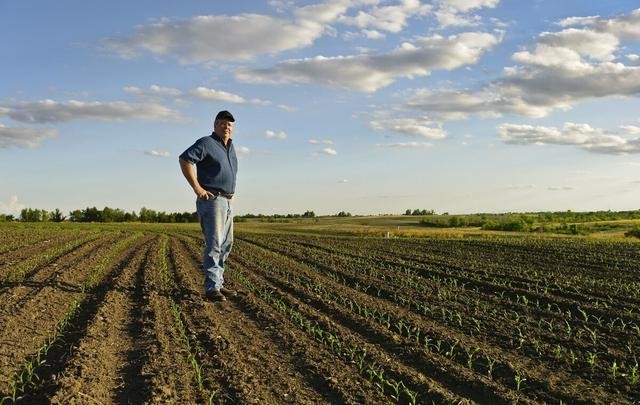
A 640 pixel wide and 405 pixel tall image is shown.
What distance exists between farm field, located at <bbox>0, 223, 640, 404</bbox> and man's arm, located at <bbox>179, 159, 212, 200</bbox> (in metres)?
1.35

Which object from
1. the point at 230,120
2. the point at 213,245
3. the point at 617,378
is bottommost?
the point at 617,378

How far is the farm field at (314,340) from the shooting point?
4227mm

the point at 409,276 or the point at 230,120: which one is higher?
the point at 230,120

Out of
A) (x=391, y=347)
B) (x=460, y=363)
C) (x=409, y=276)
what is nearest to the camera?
(x=460, y=363)

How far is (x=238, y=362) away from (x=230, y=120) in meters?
3.95

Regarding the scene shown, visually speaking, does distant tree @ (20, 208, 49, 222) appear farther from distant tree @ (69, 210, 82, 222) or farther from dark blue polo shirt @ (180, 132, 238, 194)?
dark blue polo shirt @ (180, 132, 238, 194)

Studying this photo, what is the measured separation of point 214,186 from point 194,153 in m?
0.53

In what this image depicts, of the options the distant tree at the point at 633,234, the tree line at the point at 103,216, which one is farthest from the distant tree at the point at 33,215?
the distant tree at the point at 633,234

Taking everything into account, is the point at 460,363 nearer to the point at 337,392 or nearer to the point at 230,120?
the point at 337,392

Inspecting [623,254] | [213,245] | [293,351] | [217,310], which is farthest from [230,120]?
[623,254]

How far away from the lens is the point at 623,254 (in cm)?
1833

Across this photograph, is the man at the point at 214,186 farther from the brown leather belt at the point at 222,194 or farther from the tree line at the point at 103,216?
the tree line at the point at 103,216

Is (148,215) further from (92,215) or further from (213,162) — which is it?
(213,162)

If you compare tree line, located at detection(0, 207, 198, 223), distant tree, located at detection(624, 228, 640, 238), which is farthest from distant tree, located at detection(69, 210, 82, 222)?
distant tree, located at detection(624, 228, 640, 238)
